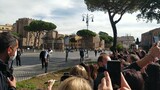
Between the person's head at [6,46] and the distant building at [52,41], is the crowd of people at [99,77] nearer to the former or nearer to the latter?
the person's head at [6,46]

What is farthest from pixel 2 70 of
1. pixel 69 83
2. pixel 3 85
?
pixel 69 83

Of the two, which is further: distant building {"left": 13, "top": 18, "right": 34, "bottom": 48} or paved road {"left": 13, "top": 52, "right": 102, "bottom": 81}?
distant building {"left": 13, "top": 18, "right": 34, "bottom": 48}

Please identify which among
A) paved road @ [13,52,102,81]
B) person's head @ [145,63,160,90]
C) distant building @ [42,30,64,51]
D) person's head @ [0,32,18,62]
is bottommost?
paved road @ [13,52,102,81]

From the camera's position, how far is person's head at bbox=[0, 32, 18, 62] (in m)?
3.89

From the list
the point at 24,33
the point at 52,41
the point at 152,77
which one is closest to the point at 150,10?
the point at 152,77

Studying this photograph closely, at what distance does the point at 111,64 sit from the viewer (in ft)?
9.87

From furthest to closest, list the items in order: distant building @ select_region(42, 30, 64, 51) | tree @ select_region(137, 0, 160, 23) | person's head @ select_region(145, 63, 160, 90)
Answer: distant building @ select_region(42, 30, 64, 51)
tree @ select_region(137, 0, 160, 23)
person's head @ select_region(145, 63, 160, 90)

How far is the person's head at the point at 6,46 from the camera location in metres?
3.89

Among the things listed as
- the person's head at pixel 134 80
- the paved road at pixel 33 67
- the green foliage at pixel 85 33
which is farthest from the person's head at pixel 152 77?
the green foliage at pixel 85 33

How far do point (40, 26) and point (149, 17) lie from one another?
275 ft

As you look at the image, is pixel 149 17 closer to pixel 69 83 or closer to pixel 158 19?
pixel 158 19

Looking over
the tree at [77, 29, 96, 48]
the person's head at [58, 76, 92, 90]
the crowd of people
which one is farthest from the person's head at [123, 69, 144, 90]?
the tree at [77, 29, 96, 48]

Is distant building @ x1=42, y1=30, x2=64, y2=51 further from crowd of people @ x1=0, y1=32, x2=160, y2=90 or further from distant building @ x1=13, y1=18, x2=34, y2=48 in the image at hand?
crowd of people @ x1=0, y1=32, x2=160, y2=90

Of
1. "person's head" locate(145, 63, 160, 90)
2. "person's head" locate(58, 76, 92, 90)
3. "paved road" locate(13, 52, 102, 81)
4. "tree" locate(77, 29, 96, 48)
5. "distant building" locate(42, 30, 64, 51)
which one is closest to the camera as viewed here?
"person's head" locate(58, 76, 92, 90)
